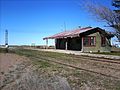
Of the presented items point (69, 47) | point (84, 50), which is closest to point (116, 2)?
point (84, 50)

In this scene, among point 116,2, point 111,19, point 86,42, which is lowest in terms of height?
point 86,42

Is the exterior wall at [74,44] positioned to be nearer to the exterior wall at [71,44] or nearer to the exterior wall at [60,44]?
the exterior wall at [71,44]

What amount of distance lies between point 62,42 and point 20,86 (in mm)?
43413

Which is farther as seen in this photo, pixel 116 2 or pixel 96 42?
pixel 96 42

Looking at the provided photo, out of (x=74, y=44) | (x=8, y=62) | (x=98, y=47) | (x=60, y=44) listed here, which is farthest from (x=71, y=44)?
(x=8, y=62)

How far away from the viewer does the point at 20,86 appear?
8961 millimetres

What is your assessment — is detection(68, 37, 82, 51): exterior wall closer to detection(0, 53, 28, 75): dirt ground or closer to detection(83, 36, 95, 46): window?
detection(83, 36, 95, 46): window

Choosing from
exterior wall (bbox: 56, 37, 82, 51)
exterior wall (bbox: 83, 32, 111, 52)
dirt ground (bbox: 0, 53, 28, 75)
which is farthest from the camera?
exterior wall (bbox: 56, 37, 82, 51)

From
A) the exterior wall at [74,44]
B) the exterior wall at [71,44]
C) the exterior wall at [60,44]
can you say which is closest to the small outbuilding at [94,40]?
the exterior wall at [71,44]

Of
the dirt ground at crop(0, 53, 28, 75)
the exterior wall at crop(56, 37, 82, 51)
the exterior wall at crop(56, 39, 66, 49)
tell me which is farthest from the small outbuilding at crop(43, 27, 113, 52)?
the dirt ground at crop(0, 53, 28, 75)

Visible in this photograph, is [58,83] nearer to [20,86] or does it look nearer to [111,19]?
[20,86]

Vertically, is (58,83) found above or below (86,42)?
below

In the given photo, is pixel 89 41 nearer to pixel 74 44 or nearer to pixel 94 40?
pixel 94 40

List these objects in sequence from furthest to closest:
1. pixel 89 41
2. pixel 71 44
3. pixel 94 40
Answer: pixel 71 44 < pixel 94 40 < pixel 89 41
